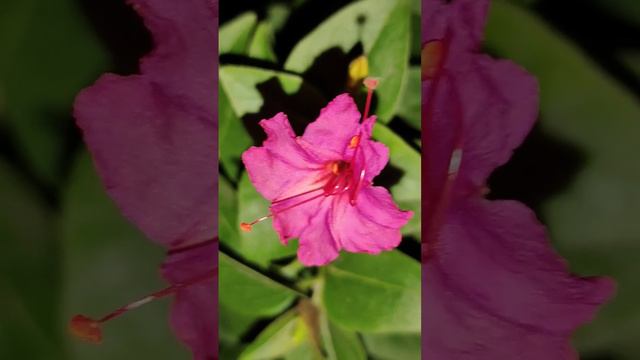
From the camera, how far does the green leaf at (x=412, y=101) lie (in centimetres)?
57

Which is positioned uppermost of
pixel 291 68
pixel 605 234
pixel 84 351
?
pixel 291 68

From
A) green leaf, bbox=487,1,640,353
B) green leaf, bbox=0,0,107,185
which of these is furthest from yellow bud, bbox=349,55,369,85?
green leaf, bbox=0,0,107,185

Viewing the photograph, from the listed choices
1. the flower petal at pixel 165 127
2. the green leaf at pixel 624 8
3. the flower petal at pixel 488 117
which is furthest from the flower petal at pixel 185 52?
the green leaf at pixel 624 8

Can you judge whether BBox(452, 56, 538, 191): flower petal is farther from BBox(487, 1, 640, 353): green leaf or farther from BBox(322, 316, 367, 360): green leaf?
BBox(322, 316, 367, 360): green leaf

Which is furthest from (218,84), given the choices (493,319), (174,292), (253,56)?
(493,319)

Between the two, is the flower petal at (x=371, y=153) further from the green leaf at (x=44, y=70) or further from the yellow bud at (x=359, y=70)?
the green leaf at (x=44, y=70)

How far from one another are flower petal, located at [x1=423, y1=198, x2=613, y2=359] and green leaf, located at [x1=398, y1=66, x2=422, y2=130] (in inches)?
3.2

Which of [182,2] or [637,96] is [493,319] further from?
[182,2]

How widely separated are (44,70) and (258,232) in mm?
241

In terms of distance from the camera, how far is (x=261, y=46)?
558 mm

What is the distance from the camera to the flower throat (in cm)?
52

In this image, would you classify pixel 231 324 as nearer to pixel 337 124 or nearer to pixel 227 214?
pixel 227 214

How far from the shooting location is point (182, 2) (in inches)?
21.8

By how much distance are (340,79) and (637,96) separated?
258 mm
